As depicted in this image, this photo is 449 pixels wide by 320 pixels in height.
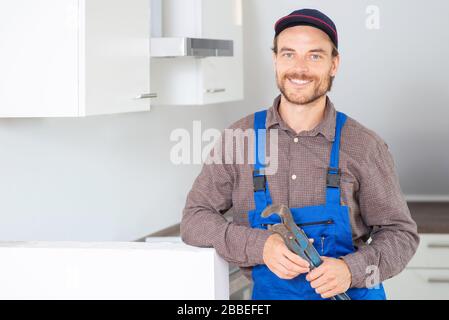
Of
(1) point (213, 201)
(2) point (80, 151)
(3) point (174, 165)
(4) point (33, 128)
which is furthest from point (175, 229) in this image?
(1) point (213, 201)

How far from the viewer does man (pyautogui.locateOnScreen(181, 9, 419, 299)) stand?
6.27 ft

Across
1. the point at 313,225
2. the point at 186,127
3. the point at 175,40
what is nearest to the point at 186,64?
the point at 175,40

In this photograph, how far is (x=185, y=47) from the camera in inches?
106

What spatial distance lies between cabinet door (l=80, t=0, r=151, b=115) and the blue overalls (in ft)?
1.54

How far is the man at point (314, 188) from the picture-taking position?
1912 mm

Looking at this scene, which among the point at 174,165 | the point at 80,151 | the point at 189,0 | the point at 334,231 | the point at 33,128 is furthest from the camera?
the point at 174,165

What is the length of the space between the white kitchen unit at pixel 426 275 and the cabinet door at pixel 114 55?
1585 mm

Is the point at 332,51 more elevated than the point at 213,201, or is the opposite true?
the point at 332,51

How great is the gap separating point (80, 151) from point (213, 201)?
0.91 m

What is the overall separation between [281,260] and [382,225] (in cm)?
31

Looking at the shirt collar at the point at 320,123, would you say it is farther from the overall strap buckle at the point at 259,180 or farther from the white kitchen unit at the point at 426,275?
the white kitchen unit at the point at 426,275

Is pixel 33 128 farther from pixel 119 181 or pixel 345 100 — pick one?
pixel 345 100

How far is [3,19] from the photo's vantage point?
6.69 ft

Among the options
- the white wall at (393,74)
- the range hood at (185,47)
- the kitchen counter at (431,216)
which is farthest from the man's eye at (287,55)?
the kitchen counter at (431,216)
